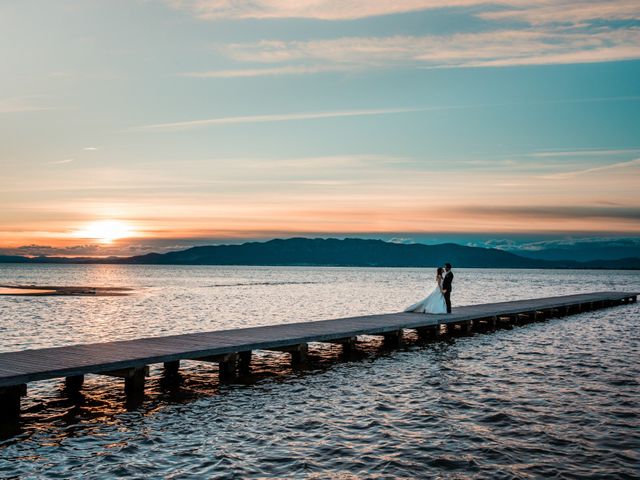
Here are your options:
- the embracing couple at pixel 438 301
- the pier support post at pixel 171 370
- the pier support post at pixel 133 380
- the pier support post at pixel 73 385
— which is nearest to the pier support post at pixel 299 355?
the pier support post at pixel 171 370

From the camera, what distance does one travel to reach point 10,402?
12867 mm

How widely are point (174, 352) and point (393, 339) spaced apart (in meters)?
10.5

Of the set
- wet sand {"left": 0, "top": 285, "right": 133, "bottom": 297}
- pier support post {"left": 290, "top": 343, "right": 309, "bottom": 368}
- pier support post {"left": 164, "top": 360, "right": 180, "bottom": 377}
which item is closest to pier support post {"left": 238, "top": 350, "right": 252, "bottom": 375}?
pier support post {"left": 290, "top": 343, "right": 309, "bottom": 368}

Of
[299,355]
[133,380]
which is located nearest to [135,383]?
[133,380]

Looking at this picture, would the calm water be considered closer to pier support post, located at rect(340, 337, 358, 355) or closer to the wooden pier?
pier support post, located at rect(340, 337, 358, 355)

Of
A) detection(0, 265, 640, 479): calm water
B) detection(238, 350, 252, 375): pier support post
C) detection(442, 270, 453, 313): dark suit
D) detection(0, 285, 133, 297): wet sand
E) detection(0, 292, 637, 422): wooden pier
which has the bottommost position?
detection(0, 285, 133, 297): wet sand

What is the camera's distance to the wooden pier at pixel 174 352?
13.4 metres

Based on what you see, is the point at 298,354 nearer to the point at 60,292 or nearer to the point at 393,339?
the point at 393,339

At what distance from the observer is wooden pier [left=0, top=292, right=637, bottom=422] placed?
1339 cm

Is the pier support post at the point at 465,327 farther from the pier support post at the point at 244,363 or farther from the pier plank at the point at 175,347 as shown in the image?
the pier support post at the point at 244,363

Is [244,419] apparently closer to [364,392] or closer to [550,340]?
[364,392]

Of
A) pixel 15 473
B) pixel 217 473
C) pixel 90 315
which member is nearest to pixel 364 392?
pixel 217 473

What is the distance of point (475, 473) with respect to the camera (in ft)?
33.9

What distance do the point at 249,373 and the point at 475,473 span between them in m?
9.70
